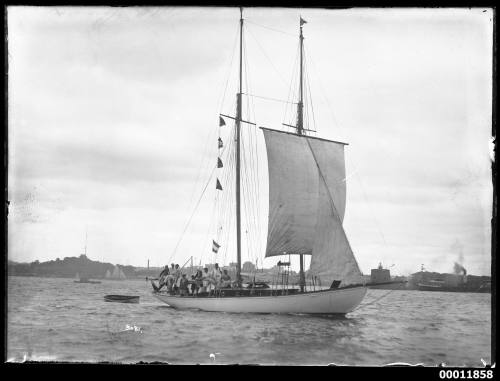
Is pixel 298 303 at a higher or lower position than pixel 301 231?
lower

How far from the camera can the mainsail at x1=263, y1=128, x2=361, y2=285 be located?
26.7m

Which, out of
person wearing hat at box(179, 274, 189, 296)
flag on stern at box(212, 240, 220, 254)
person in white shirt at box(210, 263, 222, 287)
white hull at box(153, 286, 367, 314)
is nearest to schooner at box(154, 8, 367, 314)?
white hull at box(153, 286, 367, 314)

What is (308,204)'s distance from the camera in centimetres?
2859

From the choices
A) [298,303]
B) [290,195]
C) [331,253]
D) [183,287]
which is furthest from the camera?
[183,287]

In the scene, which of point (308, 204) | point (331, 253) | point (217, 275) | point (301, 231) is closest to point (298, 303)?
point (331, 253)

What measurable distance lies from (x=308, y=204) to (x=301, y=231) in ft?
4.34

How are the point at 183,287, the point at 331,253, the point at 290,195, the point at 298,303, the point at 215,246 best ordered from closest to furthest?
the point at 215,246
the point at 331,253
the point at 298,303
the point at 290,195
the point at 183,287

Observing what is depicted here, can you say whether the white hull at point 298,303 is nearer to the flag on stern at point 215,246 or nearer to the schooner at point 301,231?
the schooner at point 301,231

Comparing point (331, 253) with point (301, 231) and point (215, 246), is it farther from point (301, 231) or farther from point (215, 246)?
point (215, 246)

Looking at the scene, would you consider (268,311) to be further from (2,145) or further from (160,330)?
(2,145)

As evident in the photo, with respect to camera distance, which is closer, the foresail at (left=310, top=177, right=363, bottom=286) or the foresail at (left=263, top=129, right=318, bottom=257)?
the foresail at (left=310, top=177, right=363, bottom=286)

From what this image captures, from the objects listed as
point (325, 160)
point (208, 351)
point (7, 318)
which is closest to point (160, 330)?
point (208, 351)

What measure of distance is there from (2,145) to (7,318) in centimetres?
311

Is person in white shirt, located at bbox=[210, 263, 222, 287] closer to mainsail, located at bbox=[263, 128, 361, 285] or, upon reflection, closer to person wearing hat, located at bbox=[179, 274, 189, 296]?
person wearing hat, located at bbox=[179, 274, 189, 296]
